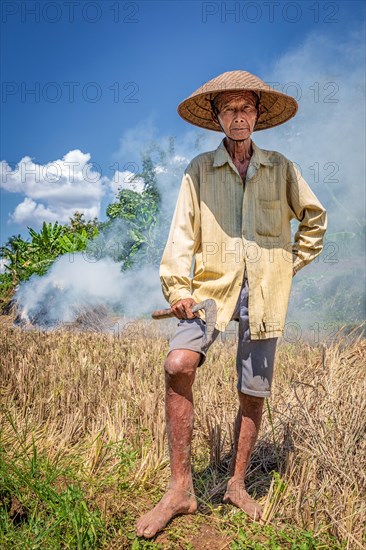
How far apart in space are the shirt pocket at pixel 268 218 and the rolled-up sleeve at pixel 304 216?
0.15 metres

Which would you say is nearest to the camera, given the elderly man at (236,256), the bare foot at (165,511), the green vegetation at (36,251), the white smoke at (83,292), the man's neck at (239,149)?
the bare foot at (165,511)

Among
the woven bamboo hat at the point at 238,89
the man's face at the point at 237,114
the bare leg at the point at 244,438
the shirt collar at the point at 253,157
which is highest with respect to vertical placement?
the woven bamboo hat at the point at 238,89

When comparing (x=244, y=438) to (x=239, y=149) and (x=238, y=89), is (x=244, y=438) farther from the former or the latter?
(x=238, y=89)

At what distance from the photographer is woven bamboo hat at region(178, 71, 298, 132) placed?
282 cm

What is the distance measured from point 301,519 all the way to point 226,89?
2286mm

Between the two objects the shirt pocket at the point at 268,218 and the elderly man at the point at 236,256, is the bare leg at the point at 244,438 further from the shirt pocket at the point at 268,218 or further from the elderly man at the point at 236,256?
the shirt pocket at the point at 268,218

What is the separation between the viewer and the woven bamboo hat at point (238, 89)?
282 centimetres

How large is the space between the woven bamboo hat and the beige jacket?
31cm

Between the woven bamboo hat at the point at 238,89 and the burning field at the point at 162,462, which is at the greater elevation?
the woven bamboo hat at the point at 238,89

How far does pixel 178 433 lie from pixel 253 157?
5.05 feet

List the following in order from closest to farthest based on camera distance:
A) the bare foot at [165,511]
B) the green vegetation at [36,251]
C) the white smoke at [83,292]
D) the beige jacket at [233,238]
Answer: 1. the bare foot at [165,511]
2. the beige jacket at [233,238]
3. the white smoke at [83,292]
4. the green vegetation at [36,251]

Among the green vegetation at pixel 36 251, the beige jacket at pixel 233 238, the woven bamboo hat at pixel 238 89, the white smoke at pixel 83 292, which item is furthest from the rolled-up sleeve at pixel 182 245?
the green vegetation at pixel 36 251

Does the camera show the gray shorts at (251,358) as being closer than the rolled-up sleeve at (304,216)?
Yes

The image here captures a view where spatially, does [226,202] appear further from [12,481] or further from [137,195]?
[137,195]
